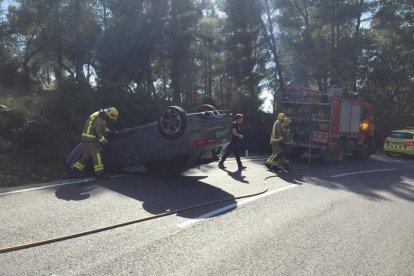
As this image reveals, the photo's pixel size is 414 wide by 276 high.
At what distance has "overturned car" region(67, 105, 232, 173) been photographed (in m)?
8.18

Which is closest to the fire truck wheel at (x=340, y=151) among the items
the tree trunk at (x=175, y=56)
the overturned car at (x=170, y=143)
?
the overturned car at (x=170, y=143)

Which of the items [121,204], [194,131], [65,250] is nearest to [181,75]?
[194,131]

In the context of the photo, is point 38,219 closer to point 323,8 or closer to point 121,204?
point 121,204

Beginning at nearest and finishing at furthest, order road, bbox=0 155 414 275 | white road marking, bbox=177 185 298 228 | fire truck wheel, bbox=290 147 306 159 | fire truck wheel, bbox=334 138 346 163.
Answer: road, bbox=0 155 414 275 → white road marking, bbox=177 185 298 228 → fire truck wheel, bbox=334 138 346 163 → fire truck wheel, bbox=290 147 306 159

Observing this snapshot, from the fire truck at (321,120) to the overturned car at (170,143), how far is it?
6.28 m

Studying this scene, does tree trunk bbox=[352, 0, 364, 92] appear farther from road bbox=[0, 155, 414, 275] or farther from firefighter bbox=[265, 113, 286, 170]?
road bbox=[0, 155, 414, 275]

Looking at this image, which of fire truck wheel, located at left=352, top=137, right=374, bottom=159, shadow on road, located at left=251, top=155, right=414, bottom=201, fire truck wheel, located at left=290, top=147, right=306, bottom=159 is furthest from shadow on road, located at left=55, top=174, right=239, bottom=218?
fire truck wheel, located at left=352, top=137, right=374, bottom=159

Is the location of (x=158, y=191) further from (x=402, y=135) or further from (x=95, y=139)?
(x=402, y=135)

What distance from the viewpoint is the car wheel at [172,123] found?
809 centimetres

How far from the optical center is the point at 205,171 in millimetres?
10508

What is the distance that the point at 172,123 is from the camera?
27.1 ft

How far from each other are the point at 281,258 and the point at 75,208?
122 inches

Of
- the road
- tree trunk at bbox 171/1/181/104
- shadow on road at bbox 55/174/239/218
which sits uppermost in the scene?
tree trunk at bbox 171/1/181/104

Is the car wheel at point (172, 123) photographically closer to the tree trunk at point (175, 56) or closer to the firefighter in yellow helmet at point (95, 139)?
the firefighter in yellow helmet at point (95, 139)
